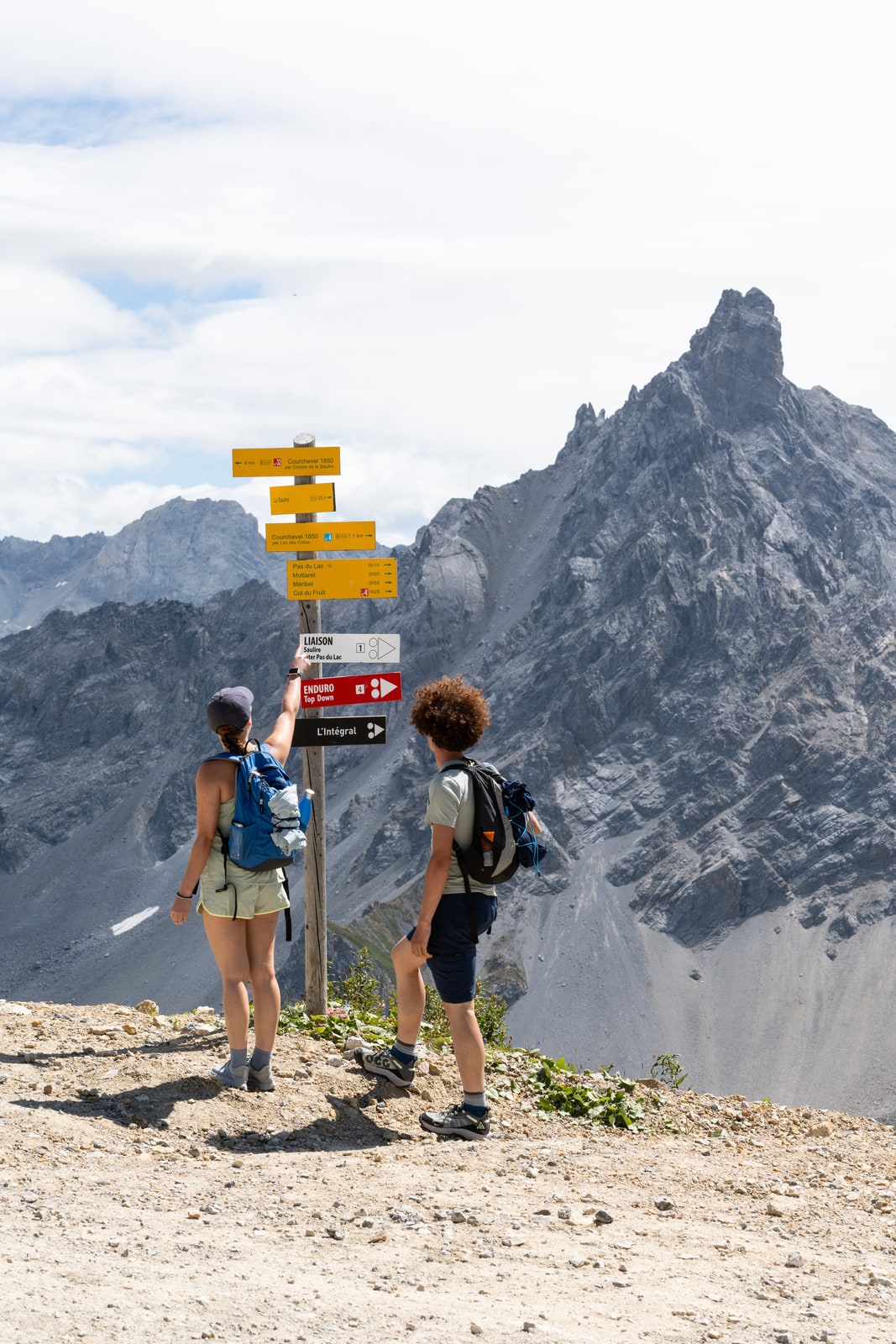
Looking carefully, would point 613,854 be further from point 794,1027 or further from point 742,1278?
point 742,1278

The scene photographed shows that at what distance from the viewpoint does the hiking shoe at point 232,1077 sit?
28.9 feet

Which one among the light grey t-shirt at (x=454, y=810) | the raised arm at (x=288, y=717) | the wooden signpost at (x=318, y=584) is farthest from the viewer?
the wooden signpost at (x=318, y=584)

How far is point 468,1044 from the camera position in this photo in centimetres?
848

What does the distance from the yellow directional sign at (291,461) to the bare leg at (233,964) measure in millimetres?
4546

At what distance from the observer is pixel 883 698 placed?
631 ft

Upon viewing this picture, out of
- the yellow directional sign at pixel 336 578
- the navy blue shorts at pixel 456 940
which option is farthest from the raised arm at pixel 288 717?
the navy blue shorts at pixel 456 940

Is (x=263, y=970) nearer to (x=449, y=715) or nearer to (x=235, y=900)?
(x=235, y=900)

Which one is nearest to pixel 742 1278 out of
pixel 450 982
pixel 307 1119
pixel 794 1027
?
pixel 450 982

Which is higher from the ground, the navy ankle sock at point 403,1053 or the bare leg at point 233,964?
the bare leg at point 233,964

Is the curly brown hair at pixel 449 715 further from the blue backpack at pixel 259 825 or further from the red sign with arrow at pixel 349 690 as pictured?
the red sign with arrow at pixel 349 690

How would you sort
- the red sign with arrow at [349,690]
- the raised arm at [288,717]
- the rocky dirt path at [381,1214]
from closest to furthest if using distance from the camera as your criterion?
1. the rocky dirt path at [381,1214]
2. the raised arm at [288,717]
3. the red sign with arrow at [349,690]

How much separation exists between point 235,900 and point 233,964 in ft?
1.62

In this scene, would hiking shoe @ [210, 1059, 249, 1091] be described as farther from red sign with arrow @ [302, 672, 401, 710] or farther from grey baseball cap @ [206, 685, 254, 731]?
red sign with arrow @ [302, 672, 401, 710]

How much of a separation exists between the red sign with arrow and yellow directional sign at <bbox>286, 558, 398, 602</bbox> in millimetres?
800
